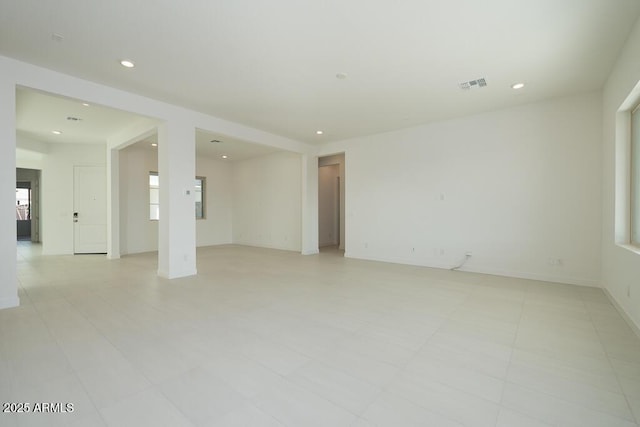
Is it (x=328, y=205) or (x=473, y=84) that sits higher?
(x=473, y=84)

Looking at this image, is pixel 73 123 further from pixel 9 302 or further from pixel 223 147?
pixel 9 302

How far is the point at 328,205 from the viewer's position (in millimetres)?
9641

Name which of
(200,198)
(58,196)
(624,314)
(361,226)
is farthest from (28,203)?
(624,314)

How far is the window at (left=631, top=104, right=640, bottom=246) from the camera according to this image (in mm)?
3166

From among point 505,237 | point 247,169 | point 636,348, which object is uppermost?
point 247,169

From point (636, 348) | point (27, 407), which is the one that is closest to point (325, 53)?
point (27, 407)

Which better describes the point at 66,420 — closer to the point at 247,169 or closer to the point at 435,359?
the point at 435,359

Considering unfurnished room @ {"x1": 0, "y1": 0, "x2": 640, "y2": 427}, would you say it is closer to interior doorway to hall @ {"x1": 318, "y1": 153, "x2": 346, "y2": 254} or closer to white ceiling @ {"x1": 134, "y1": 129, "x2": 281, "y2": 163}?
→ white ceiling @ {"x1": 134, "y1": 129, "x2": 281, "y2": 163}

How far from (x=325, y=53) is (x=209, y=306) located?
10.7 feet

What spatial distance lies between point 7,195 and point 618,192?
724 centimetres

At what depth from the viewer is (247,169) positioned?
32.1 ft

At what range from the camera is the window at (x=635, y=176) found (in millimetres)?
3166

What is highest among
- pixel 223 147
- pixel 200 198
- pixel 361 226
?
pixel 223 147

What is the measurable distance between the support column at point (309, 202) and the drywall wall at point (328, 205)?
1467 millimetres
